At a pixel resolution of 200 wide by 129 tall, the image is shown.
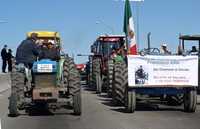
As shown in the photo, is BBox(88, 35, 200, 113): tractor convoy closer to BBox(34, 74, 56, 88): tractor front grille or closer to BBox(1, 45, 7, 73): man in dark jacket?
BBox(34, 74, 56, 88): tractor front grille

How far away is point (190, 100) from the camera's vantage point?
63.1ft

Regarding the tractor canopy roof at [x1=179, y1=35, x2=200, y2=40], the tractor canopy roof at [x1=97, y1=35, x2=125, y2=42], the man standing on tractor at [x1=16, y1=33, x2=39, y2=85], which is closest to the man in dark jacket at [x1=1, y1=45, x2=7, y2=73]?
the tractor canopy roof at [x1=97, y1=35, x2=125, y2=42]

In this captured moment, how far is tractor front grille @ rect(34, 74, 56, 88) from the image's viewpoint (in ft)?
60.2

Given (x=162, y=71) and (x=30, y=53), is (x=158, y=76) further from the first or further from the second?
(x=30, y=53)

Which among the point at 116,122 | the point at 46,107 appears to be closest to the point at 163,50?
the point at 46,107

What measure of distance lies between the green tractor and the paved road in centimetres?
37

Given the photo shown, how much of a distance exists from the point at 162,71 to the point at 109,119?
9.55 feet

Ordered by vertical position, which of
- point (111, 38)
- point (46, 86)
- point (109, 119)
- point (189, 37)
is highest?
point (111, 38)

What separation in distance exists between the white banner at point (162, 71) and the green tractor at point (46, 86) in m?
1.84

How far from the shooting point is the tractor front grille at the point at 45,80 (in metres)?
18.4

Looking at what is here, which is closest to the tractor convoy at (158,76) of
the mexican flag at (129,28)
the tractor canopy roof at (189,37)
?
the mexican flag at (129,28)

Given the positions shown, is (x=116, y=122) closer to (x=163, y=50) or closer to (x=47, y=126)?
(x=47, y=126)

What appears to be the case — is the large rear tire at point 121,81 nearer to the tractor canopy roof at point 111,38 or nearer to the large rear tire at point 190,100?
the large rear tire at point 190,100

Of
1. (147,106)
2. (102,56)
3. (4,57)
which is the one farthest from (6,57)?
(147,106)
